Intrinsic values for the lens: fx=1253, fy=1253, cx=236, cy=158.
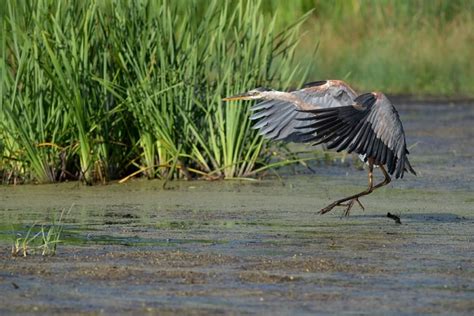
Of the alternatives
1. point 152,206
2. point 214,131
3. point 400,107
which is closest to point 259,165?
point 214,131

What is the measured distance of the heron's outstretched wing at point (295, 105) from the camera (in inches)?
307

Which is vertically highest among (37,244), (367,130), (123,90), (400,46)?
(400,46)

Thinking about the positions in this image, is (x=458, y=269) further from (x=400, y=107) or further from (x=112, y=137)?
(x=400, y=107)

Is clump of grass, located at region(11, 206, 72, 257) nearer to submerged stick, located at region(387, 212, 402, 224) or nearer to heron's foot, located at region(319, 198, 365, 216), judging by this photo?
heron's foot, located at region(319, 198, 365, 216)

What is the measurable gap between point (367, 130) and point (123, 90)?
2105 millimetres

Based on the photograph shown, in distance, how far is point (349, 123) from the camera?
722 centimetres

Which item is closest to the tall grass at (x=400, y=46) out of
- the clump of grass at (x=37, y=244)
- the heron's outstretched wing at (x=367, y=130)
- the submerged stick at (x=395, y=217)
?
the heron's outstretched wing at (x=367, y=130)

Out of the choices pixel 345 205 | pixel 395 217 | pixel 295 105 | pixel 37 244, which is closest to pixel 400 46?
pixel 295 105

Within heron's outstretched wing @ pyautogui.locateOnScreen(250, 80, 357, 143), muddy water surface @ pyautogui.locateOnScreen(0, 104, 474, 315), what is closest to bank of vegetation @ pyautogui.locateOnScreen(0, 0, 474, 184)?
muddy water surface @ pyautogui.locateOnScreen(0, 104, 474, 315)

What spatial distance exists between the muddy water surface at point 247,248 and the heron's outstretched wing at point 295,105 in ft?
1.46

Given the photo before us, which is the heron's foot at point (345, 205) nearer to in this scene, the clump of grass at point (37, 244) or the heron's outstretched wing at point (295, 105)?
the heron's outstretched wing at point (295, 105)

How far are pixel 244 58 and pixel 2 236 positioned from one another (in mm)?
2892

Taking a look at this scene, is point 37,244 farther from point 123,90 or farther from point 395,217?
point 123,90

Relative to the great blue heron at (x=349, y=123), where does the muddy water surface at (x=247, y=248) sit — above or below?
below
